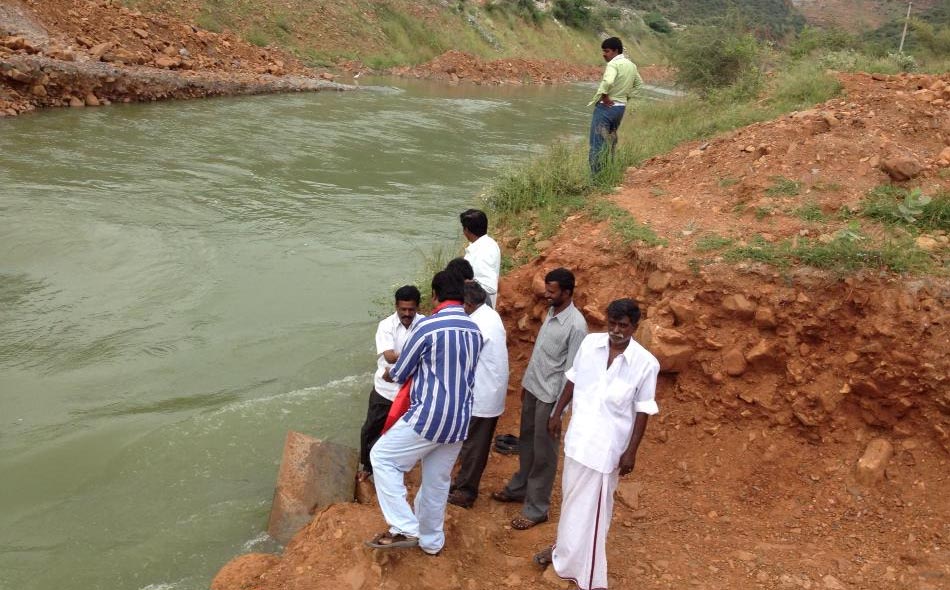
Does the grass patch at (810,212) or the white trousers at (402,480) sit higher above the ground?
the grass patch at (810,212)

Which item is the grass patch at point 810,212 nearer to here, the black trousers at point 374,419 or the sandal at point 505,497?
the sandal at point 505,497

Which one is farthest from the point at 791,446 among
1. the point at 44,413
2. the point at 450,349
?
the point at 44,413

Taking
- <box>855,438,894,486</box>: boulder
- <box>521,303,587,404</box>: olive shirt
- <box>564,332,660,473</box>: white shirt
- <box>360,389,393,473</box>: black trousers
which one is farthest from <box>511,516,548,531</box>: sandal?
<box>855,438,894,486</box>: boulder

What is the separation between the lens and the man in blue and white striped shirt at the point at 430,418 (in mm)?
3652

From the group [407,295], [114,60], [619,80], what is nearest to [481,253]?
[407,295]

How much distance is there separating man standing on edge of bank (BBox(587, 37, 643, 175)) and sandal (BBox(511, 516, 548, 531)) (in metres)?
4.48

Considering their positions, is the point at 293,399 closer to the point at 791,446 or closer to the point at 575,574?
the point at 575,574

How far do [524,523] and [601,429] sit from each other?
1.05 metres

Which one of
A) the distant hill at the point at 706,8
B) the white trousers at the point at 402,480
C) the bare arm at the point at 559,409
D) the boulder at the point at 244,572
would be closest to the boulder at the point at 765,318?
the bare arm at the point at 559,409

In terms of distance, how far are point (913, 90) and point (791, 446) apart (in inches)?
228

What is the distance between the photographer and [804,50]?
1582 centimetres

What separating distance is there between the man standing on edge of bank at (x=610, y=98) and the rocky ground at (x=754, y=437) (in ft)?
7.04

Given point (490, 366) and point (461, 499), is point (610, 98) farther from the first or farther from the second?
point (461, 499)

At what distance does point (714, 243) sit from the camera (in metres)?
5.49
